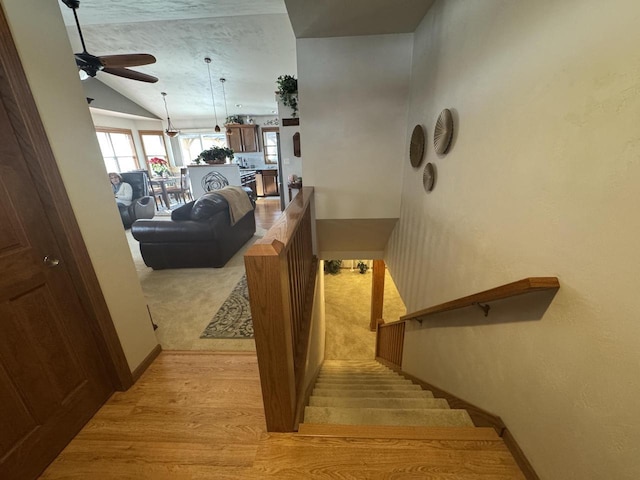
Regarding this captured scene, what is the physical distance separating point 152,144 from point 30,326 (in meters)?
9.22

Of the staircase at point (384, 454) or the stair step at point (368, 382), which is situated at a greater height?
the staircase at point (384, 454)

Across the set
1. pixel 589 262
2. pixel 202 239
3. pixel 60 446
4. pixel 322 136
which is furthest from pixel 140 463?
pixel 322 136

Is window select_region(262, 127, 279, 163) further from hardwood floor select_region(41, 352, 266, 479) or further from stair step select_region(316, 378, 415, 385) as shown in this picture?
hardwood floor select_region(41, 352, 266, 479)

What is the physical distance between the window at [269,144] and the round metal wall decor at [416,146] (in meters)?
6.92

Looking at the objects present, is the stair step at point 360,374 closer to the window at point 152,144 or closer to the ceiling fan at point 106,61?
the ceiling fan at point 106,61

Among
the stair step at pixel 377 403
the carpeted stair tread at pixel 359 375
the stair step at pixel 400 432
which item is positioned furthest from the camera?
the carpeted stair tread at pixel 359 375

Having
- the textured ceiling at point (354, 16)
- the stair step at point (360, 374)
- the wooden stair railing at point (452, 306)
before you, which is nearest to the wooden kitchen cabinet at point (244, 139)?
the textured ceiling at point (354, 16)

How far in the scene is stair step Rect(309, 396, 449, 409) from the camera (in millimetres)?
1706

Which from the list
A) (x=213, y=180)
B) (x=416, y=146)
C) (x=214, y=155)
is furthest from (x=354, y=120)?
(x=213, y=180)

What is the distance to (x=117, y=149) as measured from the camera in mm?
7352

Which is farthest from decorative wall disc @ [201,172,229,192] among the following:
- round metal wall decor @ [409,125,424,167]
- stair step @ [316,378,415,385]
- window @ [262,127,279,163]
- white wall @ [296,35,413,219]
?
stair step @ [316,378,415,385]

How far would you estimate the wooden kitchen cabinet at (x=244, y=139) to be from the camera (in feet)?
27.3

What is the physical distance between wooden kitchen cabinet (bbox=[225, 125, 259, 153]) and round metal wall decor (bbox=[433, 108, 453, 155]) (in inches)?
302

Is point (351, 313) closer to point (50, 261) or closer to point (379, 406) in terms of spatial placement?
point (379, 406)
